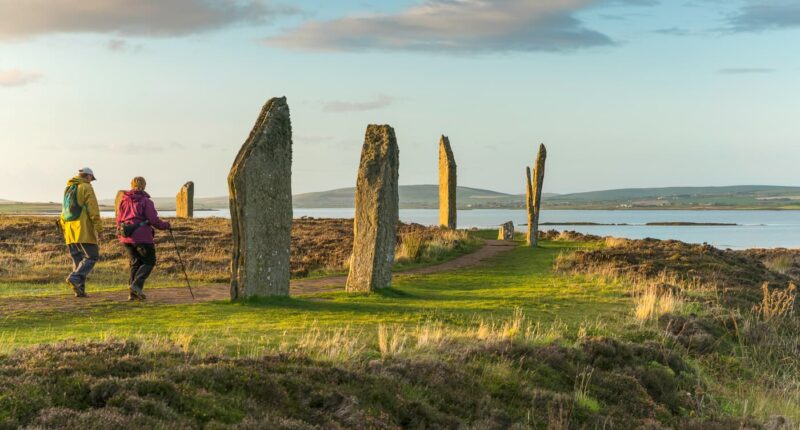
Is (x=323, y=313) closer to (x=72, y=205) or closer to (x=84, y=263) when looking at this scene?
(x=84, y=263)

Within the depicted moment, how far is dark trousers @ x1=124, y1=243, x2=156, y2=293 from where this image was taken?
17.2 meters

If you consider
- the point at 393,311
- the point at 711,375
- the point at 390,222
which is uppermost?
the point at 390,222

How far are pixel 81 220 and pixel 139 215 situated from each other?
5.15ft

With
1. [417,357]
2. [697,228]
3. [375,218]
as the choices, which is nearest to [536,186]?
[375,218]

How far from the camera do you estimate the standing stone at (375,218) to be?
19125mm

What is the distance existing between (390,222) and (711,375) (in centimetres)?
832

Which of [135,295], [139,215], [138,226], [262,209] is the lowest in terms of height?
[135,295]

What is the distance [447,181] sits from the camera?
39656 mm

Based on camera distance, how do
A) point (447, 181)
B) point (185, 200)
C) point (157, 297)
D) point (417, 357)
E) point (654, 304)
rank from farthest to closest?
1. point (185, 200)
2. point (447, 181)
3. point (654, 304)
4. point (157, 297)
5. point (417, 357)

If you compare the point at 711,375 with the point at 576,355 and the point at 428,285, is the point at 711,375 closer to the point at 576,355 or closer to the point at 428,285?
the point at 576,355

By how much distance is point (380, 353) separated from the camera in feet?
38.3

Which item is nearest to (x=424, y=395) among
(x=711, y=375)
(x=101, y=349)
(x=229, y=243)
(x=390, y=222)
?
(x=101, y=349)

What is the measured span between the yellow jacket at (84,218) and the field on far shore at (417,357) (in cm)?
147

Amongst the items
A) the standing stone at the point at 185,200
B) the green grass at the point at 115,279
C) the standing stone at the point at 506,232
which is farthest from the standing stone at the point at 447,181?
the standing stone at the point at 185,200
